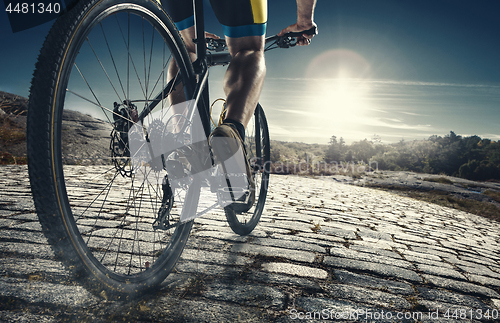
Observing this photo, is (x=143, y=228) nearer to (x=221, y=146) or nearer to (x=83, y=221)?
(x=83, y=221)

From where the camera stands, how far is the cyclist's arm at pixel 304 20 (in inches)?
92.4

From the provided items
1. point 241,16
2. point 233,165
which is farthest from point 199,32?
point 233,165

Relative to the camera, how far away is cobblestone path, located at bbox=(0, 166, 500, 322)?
109 centimetres

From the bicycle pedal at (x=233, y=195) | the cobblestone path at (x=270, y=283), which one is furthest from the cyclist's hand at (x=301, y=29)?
the cobblestone path at (x=270, y=283)

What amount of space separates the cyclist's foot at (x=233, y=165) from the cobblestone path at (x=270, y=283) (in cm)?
38

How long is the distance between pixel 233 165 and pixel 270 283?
2.32ft

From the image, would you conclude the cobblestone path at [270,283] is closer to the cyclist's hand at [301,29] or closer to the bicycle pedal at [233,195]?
the bicycle pedal at [233,195]

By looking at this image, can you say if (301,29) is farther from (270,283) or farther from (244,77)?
(270,283)

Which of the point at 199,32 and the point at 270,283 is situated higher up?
the point at 199,32

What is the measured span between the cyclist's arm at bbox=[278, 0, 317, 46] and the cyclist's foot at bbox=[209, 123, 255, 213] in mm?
1428

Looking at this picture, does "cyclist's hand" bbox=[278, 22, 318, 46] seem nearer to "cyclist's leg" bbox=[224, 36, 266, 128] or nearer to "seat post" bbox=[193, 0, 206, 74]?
"cyclist's leg" bbox=[224, 36, 266, 128]

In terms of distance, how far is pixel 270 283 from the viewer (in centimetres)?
142

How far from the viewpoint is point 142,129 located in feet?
4.83

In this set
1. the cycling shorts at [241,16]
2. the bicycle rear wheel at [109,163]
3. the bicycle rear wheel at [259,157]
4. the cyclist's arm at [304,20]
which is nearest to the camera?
the bicycle rear wheel at [109,163]
